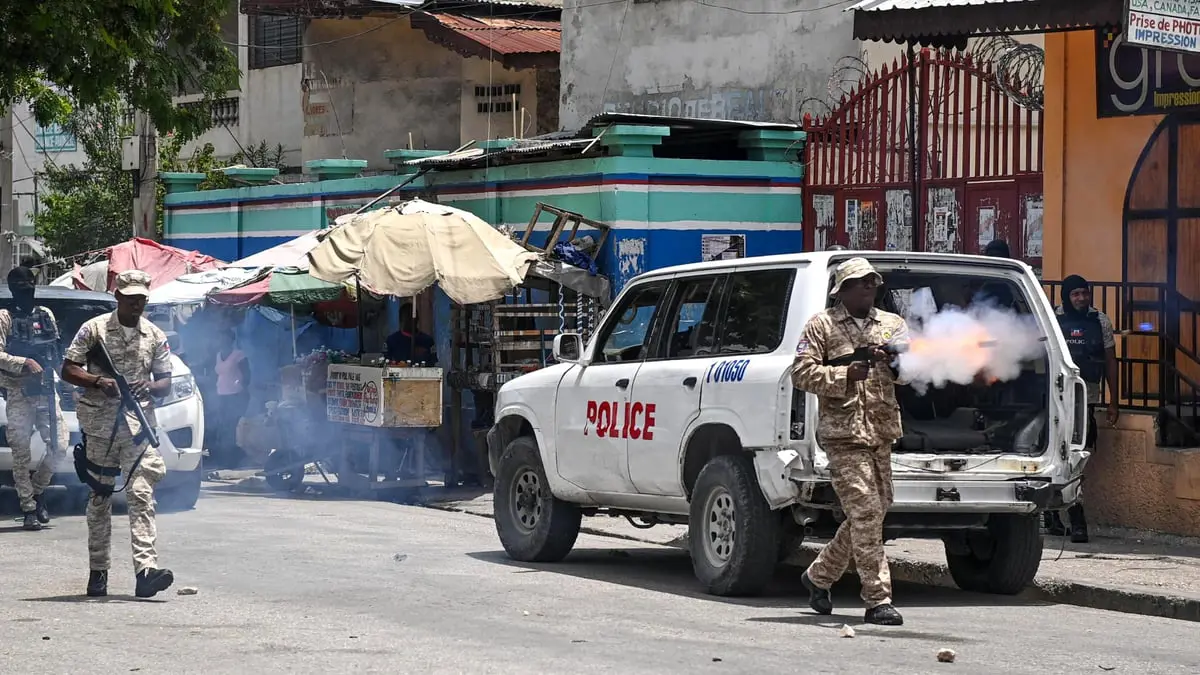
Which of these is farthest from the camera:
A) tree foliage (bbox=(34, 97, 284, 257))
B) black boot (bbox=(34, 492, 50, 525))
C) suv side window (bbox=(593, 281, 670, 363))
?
tree foliage (bbox=(34, 97, 284, 257))

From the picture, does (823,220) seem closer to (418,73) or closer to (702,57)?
(702,57)

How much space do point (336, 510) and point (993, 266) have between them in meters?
7.51

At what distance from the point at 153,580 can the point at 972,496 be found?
4337mm

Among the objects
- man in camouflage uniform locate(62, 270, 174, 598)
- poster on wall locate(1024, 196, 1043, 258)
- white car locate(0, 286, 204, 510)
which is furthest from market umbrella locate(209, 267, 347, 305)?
man in camouflage uniform locate(62, 270, 174, 598)

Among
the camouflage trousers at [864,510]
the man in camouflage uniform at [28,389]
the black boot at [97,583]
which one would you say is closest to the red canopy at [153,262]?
the man in camouflage uniform at [28,389]

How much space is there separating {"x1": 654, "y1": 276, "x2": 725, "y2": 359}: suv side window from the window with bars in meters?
22.4

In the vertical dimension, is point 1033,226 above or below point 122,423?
above

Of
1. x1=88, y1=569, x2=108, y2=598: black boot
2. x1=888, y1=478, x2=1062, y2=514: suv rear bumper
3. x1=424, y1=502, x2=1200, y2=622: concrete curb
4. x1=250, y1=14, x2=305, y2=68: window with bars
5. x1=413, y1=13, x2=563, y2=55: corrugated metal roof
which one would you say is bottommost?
x1=424, y1=502, x2=1200, y2=622: concrete curb

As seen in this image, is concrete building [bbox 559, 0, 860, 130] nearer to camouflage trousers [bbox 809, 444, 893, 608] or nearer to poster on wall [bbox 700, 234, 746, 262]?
poster on wall [bbox 700, 234, 746, 262]

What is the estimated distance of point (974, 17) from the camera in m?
13.5

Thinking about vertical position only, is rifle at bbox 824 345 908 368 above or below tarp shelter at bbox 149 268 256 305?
below

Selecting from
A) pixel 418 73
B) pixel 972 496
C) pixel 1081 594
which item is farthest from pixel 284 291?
pixel 418 73

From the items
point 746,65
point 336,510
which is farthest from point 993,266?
point 746,65

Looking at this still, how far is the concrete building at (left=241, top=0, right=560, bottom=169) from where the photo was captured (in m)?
27.6
